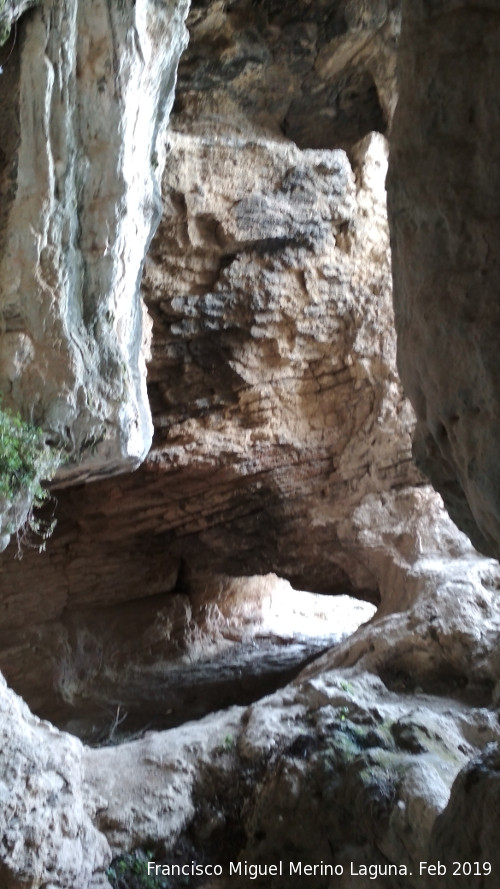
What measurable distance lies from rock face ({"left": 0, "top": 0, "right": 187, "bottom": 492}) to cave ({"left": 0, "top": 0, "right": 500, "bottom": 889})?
19 mm

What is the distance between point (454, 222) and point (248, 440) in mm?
4944

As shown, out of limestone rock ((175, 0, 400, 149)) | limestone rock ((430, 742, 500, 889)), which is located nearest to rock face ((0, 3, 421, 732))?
limestone rock ((175, 0, 400, 149))

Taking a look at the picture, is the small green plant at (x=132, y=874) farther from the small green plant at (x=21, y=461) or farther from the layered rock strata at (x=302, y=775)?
the small green plant at (x=21, y=461)

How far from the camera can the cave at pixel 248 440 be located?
221 centimetres

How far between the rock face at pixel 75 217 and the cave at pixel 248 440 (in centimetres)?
2

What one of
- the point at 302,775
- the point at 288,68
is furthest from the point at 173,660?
the point at 288,68

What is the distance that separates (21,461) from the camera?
3.74 meters

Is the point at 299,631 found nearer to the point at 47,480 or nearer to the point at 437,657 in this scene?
the point at 437,657

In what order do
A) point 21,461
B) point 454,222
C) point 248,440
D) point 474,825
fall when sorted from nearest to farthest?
point 454,222 → point 474,825 → point 21,461 → point 248,440

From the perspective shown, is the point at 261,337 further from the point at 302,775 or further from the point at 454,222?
the point at 454,222

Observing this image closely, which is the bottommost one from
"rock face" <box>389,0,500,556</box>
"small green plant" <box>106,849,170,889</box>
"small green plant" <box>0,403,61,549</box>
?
"small green plant" <box>106,849,170,889</box>

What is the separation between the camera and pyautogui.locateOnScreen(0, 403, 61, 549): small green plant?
12.0 ft

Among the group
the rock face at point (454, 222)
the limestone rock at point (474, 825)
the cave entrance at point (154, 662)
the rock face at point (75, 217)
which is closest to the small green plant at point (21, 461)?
the rock face at point (75, 217)

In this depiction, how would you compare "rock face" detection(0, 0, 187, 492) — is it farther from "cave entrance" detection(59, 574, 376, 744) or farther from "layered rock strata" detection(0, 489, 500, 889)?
"cave entrance" detection(59, 574, 376, 744)
